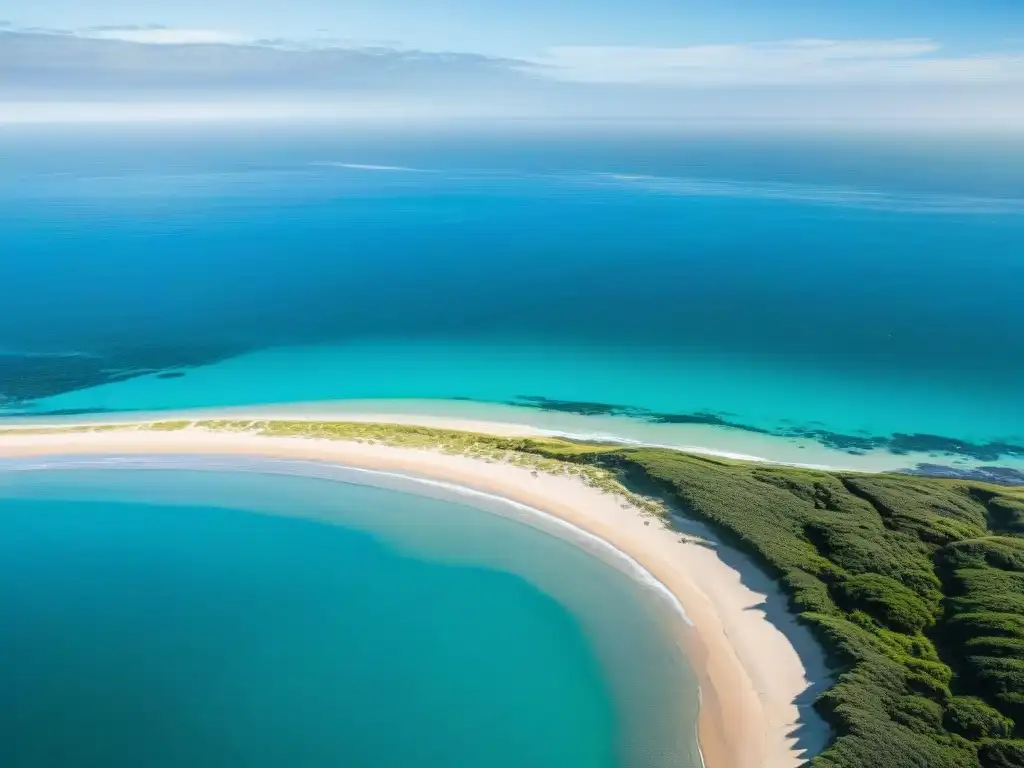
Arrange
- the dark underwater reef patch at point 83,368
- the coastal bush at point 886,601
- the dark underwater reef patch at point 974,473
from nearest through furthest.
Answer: the coastal bush at point 886,601 < the dark underwater reef patch at point 974,473 < the dark underwater reef patch at point 83,368

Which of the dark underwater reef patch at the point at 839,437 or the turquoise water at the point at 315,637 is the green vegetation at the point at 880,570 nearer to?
the turquoise water at the point at 315,637

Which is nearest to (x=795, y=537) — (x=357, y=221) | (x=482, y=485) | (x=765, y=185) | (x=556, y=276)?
(x=482, y=485)

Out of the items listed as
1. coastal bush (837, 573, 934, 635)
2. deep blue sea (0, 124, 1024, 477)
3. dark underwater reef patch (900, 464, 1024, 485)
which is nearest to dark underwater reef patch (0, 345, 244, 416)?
deep blue sea (0, 124, 1024, 477)

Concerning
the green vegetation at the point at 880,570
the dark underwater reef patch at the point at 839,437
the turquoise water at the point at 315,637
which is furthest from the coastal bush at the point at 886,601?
the dark underwater reef patch at the point at 839,437

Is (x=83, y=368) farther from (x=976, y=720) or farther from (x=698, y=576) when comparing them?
(x=976, y=720)

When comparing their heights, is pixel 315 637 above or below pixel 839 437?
below

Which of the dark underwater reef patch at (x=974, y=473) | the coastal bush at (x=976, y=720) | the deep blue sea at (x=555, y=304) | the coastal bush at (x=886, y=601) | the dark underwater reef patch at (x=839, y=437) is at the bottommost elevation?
the coastal bush at (x=976, y=720)

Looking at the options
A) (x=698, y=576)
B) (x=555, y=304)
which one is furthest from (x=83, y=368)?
(x=698, y=576)

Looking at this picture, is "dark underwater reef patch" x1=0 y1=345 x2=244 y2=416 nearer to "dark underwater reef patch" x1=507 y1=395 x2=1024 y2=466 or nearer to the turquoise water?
the turquoise water

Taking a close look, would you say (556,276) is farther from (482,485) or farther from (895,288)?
(482,485)
